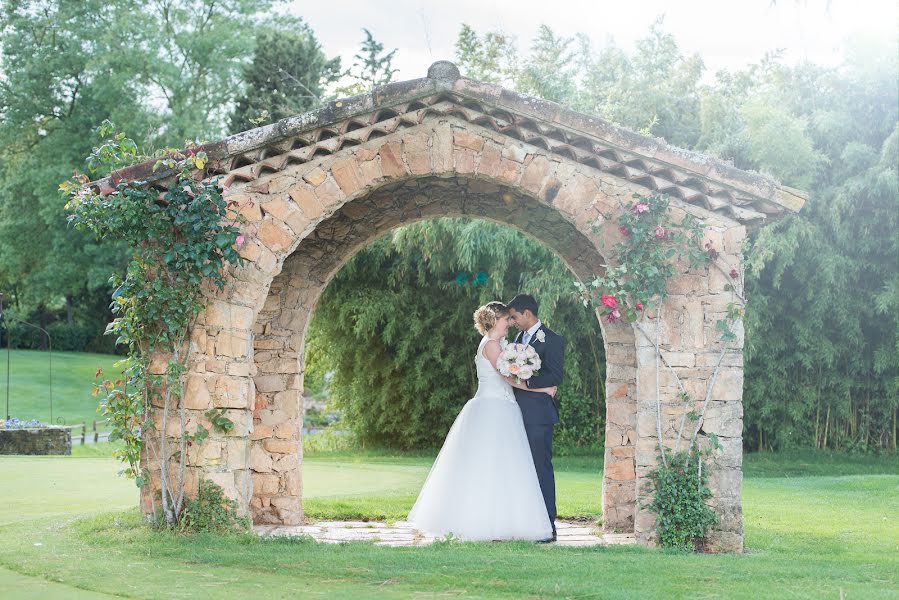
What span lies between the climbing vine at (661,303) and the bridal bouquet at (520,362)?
72 cm

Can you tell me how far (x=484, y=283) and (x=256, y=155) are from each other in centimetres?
864

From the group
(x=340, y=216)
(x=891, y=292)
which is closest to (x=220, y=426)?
(x=340, y=216)

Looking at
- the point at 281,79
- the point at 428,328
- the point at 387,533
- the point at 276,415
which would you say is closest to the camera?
the point at 387,533

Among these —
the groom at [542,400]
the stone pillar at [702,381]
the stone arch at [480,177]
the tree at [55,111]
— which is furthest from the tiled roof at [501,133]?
the tree at [55,111]

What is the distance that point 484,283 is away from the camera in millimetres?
15711

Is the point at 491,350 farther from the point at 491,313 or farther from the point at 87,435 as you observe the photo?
the point at 87,435

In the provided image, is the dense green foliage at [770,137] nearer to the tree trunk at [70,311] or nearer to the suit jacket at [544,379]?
the suit jacket at [544,379]

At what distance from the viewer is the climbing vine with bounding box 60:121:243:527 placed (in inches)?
276

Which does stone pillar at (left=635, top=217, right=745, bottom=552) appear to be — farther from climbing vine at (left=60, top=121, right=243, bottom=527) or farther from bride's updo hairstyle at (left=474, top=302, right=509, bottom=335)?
climbing vine at (left=60, top=121, right=243, bottom=527)

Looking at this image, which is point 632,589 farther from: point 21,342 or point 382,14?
point 21,342

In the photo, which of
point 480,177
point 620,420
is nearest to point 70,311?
point 620,420

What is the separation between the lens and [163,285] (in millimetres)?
7109

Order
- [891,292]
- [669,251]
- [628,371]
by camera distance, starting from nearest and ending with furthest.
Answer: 1. [669,251]
2. [628,371]
3. [891,292]

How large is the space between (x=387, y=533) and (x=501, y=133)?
131 inches
